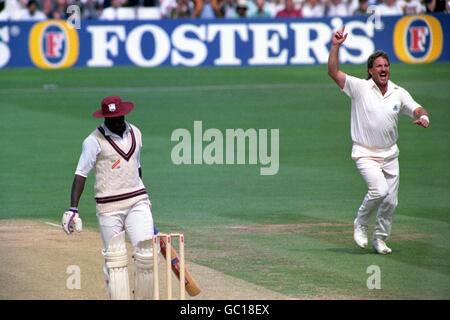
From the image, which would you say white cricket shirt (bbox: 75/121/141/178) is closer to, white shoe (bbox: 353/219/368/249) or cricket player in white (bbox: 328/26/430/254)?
cricket player in white (bbox: 328/26/430/254)

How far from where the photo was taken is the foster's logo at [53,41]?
1054 inches

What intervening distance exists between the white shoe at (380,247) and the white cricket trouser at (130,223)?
3.20 m

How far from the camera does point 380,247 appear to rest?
10031 millimetres

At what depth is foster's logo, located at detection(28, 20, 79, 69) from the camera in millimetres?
26766

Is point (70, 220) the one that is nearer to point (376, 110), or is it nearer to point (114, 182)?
point (114, 182)

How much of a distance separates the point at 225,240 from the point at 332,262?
1705mm

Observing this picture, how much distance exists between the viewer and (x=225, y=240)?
35.8 feet

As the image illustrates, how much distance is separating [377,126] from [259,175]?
558cm

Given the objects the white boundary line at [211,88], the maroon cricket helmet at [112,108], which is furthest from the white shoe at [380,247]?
the white boundary line at [211,88]

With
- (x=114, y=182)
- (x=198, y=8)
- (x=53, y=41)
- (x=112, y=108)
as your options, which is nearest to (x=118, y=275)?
(x=114, y=182)

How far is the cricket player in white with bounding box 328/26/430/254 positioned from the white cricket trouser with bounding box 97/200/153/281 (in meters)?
3.04

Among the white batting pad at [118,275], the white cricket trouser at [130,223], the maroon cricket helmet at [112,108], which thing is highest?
the maroon cricket helmet at [112,108]

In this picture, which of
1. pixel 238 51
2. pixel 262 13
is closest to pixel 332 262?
pixel 238 51

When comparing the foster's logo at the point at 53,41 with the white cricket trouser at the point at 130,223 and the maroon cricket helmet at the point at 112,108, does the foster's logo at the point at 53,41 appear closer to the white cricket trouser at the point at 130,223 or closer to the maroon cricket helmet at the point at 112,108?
the maroon cricket helmet at the point at 112,108
